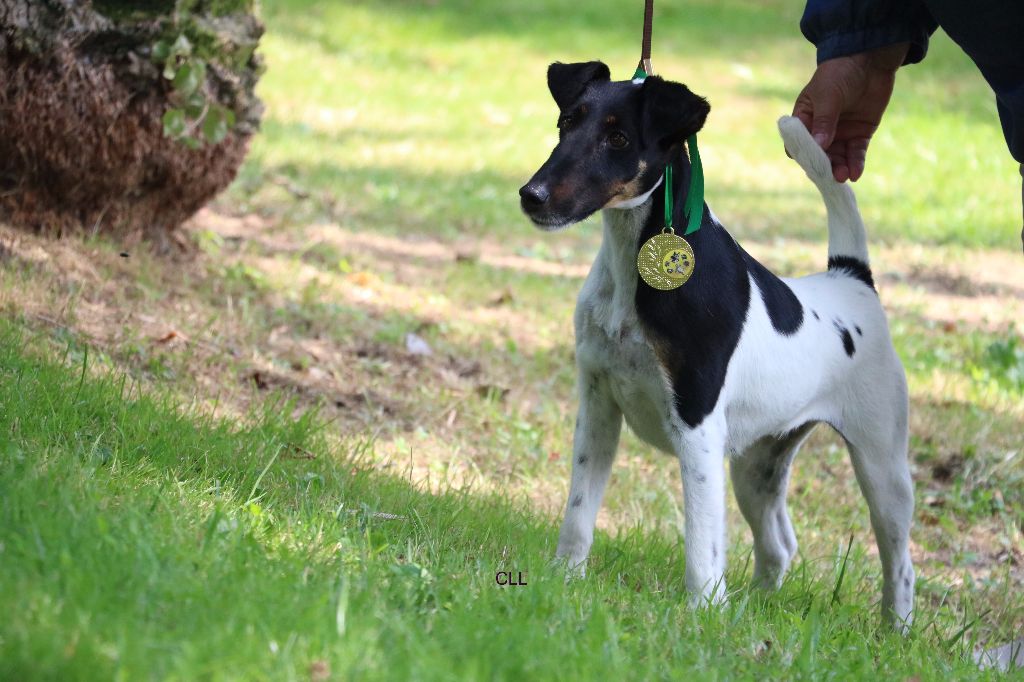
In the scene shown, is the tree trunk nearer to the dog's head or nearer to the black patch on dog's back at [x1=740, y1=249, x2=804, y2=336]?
the dog's head

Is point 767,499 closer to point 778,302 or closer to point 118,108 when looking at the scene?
point 778,302

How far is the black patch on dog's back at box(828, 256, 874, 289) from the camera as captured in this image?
454 centimetres

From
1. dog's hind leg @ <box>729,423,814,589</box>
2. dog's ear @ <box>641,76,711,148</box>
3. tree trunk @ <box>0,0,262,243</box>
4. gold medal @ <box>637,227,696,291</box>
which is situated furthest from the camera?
tree trunk @ <box>0,0,262,243</box>

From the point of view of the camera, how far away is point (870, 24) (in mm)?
4312

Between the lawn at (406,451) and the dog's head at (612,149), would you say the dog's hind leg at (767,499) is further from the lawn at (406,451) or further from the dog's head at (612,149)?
the dog's head at (612,149)

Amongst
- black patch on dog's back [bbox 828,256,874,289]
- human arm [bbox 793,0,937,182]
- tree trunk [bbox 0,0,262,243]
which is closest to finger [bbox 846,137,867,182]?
human arm [bbox 793,0,937,182]

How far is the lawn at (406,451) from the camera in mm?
2609

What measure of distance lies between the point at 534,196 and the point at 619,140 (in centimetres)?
35

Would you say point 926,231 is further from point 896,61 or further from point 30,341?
point 30,341

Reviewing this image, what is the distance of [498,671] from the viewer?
256 centimetres

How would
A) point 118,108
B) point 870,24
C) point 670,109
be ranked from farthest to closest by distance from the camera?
point 118,108, point 870,24, point 670,109

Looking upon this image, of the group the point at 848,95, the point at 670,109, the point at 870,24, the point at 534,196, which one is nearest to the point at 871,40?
the point at 870,24

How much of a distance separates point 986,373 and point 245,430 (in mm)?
4684

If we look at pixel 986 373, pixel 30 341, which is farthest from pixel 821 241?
pixel 30 341
